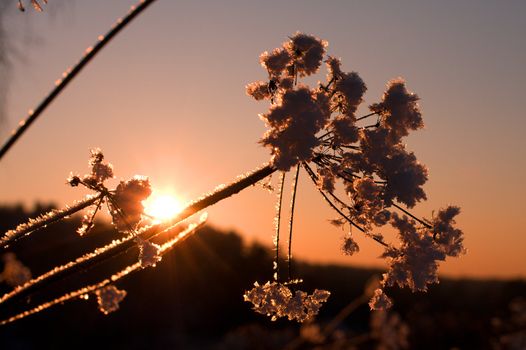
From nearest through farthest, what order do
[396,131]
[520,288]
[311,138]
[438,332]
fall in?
1. [311,138]
2. [396,131]
3. [438,332]
4. [520,288]

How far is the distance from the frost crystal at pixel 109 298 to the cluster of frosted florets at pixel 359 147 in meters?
0.55

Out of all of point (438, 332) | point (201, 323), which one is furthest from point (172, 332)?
point (438, 332)

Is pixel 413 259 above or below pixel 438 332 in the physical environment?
above

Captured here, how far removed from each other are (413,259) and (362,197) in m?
0.31

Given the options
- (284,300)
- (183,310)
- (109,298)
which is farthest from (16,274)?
(183,310)

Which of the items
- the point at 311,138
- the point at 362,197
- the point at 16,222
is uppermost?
the point at 16,222

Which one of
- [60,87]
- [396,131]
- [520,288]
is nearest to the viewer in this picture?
[60,87]

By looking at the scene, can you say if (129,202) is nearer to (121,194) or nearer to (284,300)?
(121,194)

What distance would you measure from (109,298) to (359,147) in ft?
2.96

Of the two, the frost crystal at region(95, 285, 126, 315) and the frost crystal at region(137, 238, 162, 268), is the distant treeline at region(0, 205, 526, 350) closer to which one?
the frost crystal at region(95, 285, 126, 315)

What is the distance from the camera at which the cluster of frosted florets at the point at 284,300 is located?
207 cm

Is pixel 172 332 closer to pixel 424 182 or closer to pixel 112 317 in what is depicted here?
pixel 112 317

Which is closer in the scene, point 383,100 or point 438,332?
point 383,100

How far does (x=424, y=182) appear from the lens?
206 cm
